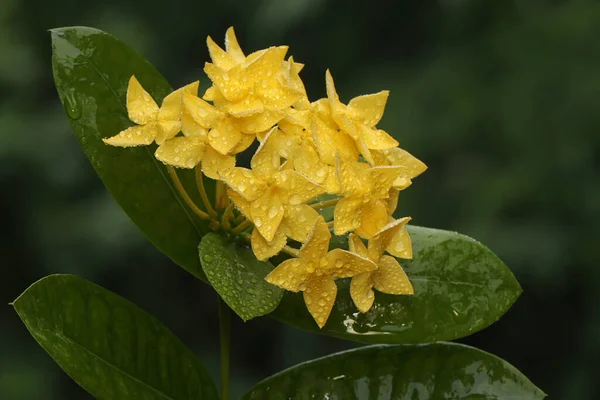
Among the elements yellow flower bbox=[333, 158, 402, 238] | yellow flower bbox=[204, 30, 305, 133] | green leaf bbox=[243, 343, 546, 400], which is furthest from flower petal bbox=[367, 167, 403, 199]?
green leaf bbox=[243, 343, 546, 400]

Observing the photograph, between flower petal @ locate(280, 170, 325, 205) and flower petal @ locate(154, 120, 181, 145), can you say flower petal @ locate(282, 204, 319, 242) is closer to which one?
flower petal @ locate(280, 170, 325, 205)

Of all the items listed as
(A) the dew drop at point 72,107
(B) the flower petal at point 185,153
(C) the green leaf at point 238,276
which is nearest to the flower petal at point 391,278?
(C) the green leaf at point 238,276

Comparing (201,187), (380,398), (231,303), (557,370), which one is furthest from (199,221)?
(557,370)

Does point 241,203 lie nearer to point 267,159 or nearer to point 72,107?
point 267,159

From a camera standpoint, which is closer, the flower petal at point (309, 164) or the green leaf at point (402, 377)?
the flower petal at point (309, 164)

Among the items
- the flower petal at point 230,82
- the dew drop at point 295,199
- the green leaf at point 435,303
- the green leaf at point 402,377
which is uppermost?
the flower petal at point 230,82

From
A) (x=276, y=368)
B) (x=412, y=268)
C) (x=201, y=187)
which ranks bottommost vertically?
(x=276, y=368)

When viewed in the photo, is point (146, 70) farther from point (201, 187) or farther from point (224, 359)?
point (224, 359)

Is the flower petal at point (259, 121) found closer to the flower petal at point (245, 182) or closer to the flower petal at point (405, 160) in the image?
the flower petal at point (245, 182)
